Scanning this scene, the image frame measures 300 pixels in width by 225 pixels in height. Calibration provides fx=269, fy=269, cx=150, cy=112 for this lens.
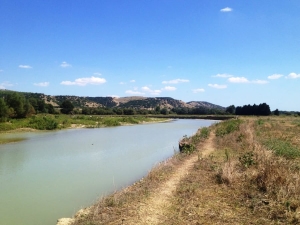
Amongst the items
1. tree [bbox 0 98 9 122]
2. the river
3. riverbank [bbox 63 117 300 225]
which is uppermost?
tree [bbox 0 98 9 122]

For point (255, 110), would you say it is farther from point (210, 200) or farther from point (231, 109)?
point (210, 200)

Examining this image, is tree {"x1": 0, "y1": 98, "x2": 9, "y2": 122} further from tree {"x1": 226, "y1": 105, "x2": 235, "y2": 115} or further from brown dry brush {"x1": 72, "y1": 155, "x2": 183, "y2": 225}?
tree {"x1": 226, "y1": 105, "x2": 235, "y2": 115}

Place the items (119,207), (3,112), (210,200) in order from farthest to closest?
(3,112)
(210,200)
(119,207)

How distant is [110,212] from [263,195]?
13.4ft

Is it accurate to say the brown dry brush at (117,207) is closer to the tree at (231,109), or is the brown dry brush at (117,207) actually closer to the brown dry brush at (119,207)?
the brown dry brush at (119,207)

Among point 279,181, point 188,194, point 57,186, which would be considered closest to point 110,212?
point 188,194

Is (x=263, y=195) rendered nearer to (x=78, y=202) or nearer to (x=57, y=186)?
(x=78, y=202)

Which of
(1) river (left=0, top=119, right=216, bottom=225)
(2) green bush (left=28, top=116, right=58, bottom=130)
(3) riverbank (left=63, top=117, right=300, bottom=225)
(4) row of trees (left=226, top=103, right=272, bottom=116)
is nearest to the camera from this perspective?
(3) riverbank (left=63, top=117, right=300, bottom=225)

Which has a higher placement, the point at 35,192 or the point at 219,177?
the point at 219,177

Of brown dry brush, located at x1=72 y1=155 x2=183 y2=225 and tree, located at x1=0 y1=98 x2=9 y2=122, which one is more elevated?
tree, located at x1=0 y1=98 x2=9 y2=122

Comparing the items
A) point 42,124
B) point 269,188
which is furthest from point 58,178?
point 42,124

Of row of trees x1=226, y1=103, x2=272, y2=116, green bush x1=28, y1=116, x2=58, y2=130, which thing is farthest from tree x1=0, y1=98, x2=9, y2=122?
row of trees x1=226, y1=103, x2=272, y2=116

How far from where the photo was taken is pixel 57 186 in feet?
38.3

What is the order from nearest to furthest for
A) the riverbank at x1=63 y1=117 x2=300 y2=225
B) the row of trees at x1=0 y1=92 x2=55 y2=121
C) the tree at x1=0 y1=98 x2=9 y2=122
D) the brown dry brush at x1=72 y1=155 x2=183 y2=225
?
the riverbank at x1=63 y1=117 x2=300 y2=225, the brown dry brush at x1=72 y1=155 x2=183 y2=225, the tree at x1=0 y1=98 x2=9 y2=122, the row of trees at x1=0 y1=92 x2=55 y2=121
